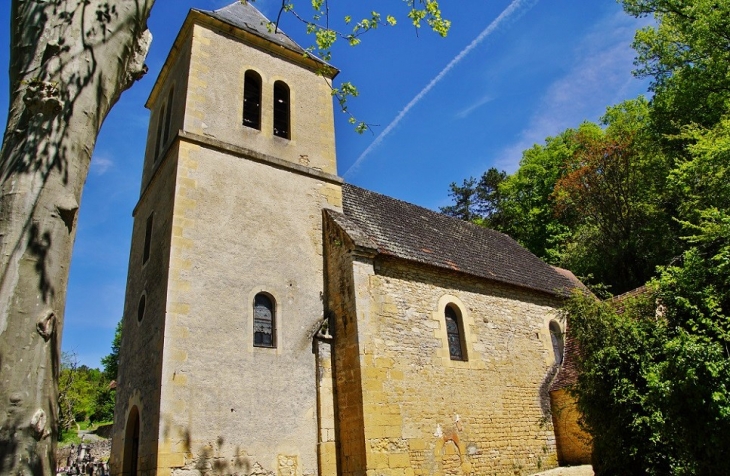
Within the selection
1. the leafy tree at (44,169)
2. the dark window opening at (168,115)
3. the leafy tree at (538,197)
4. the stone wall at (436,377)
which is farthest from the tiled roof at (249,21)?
the leafy tree at (538,197)

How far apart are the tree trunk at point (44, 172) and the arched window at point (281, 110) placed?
28.8 feet

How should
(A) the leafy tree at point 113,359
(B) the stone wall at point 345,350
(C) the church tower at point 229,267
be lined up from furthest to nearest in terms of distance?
(A) the leafy tree at point 113,359 → (B) the stone wall at point 345,350 → (C) the church tower at point 229,267

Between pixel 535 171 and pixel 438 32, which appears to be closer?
pixel 438 32

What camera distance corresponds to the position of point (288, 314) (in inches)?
416

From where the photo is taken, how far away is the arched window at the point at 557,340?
14935 millimetres

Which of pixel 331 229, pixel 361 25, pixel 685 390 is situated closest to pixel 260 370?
pixel 331 229

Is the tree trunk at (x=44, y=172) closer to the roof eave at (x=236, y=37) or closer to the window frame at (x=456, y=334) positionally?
the roof eave at (x=236, y=37)

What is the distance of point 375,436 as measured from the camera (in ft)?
30.8

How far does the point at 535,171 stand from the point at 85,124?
32711mm

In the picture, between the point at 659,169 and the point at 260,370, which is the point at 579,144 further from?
the point at 260,370

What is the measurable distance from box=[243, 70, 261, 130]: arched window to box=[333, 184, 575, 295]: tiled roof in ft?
10.6

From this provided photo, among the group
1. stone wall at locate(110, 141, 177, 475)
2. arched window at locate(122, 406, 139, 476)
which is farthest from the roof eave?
arched window at locate(122, 406, 139, 476)

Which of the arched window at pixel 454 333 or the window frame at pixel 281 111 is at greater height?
the window frame at pixel 281 111

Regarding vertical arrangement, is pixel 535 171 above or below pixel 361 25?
above
